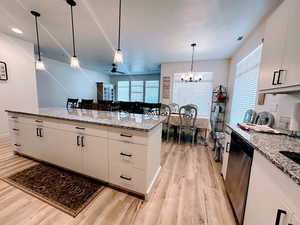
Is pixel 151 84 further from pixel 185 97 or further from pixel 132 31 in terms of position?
pixel 132 31

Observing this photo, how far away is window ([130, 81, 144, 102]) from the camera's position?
8.21 m

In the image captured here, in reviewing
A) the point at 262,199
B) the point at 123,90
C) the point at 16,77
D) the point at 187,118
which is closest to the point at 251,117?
the point at 187,118

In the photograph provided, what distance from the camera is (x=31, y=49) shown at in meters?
3.69

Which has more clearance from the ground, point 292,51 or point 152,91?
point 152,91

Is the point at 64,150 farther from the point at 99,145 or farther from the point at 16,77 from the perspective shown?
the point at 16,77

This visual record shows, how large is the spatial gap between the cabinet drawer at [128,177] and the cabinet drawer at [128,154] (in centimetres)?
7

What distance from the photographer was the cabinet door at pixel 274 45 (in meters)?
1.27

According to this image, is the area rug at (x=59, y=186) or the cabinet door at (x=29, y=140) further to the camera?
the cabinet door at (x=29, y=140)

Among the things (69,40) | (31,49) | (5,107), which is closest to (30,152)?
(5,107)

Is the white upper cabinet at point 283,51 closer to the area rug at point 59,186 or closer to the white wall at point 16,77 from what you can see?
the area rug at point 59,186

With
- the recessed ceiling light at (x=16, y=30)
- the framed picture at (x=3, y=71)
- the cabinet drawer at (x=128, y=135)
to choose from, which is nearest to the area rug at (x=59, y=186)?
the cabinet drawer at (x=128, y=135)

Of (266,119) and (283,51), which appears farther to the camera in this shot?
(266,119)

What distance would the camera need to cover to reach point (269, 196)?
0.79m

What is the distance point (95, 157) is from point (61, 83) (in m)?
5.46
